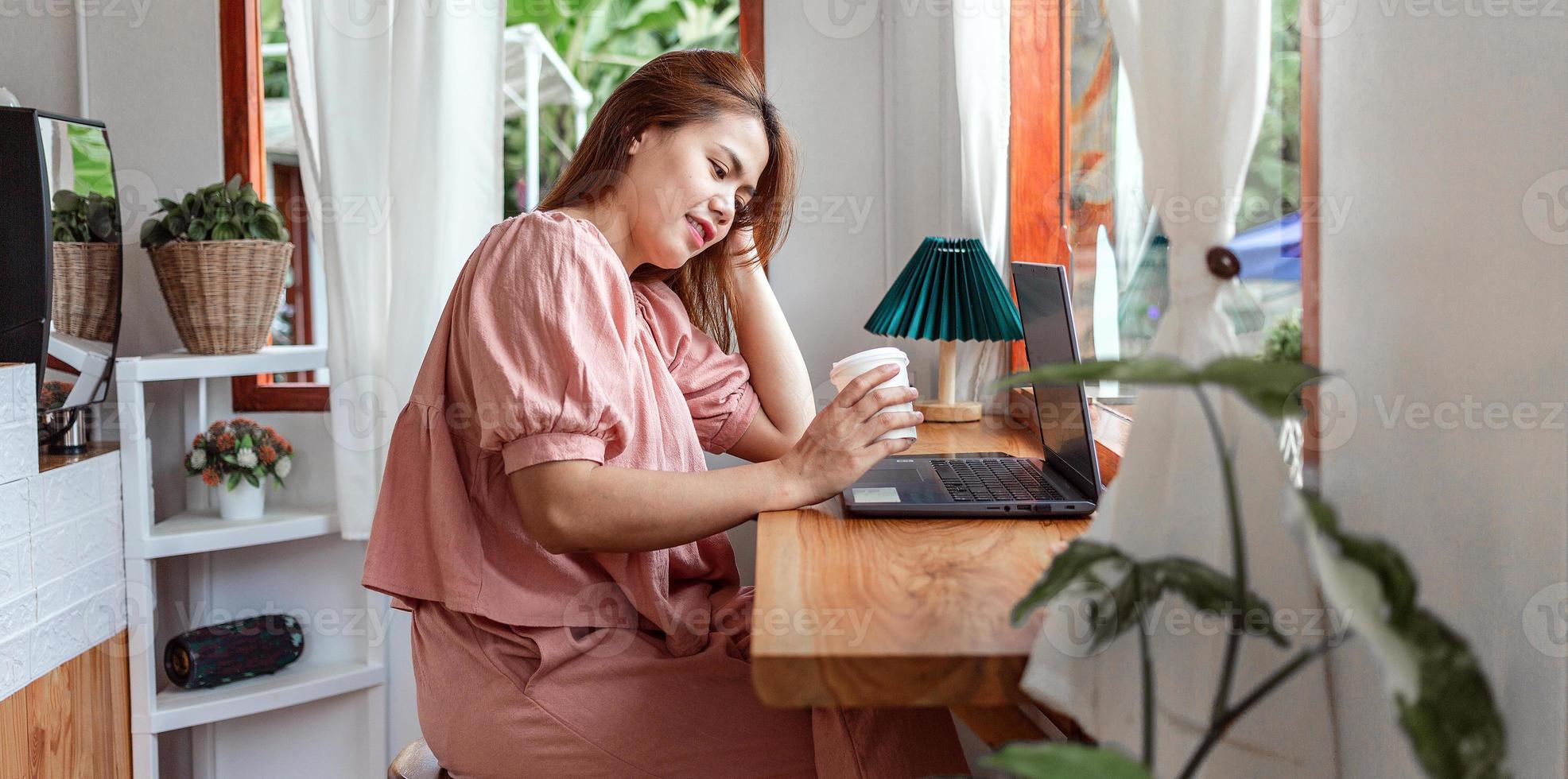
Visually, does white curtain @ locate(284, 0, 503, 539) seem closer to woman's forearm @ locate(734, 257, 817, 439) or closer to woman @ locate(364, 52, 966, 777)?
woman's forearm @ locate(734, 257, 817, 439)

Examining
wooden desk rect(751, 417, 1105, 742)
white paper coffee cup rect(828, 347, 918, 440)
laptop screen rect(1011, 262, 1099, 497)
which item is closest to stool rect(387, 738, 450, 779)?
wooden desk rect(751, 417, 1105, 742)

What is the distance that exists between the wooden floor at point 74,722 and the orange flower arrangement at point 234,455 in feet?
1.13

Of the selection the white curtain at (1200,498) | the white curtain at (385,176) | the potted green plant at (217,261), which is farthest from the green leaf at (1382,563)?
the potted green plant at (217,261)

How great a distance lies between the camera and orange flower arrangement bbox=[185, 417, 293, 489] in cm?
225

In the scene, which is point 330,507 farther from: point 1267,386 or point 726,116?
point 1267,386

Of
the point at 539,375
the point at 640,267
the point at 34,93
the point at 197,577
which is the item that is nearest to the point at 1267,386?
the point at 539,375

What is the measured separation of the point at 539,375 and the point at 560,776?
1.41ft

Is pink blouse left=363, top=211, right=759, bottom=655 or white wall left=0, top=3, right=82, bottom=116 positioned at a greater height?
white wall left=0, top=3, right=82, bottom=116

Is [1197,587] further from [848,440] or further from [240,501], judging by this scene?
[240,501]

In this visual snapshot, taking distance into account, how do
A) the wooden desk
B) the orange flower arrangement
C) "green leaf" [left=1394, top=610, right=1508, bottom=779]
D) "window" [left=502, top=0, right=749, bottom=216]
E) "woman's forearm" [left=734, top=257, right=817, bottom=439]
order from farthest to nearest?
"window" [left=502, top=0, right=749, bottom=216] < the orange flower arrangement < "woman's forearm" [left=734, top=257, right=817, bottom=439] < the wooden desk < "green leaf" [left=1394, top=610, right=1508, bottom=779]

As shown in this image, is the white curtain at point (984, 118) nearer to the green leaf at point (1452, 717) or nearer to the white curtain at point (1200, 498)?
the white curtain at point (1200, 498)

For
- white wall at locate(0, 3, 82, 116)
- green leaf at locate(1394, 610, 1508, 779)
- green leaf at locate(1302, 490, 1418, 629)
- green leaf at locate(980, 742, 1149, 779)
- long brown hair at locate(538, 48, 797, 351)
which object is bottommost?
green leaf at locate(980, 742, 1149, 779)

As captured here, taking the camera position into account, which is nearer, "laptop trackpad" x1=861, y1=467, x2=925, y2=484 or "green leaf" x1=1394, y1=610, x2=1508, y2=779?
"green leaf" x1=1394, y1=610, x2=1508, y2=779

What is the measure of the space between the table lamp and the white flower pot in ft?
4.36
